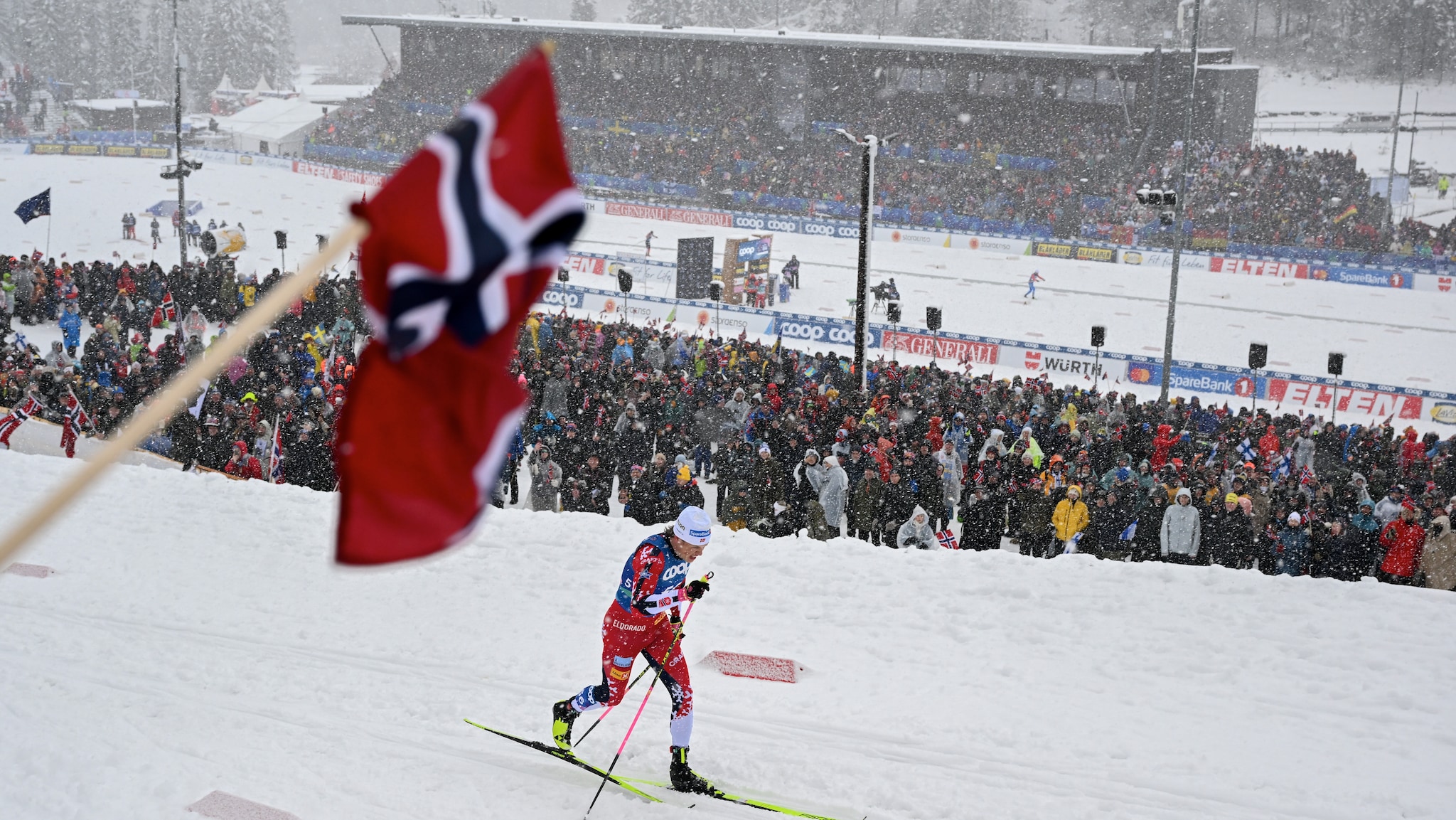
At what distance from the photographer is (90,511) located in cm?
1260

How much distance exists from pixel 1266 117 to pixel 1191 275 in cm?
4301

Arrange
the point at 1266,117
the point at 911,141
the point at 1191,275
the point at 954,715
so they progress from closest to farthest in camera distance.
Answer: the point at 954,715, the point at 1191,275, the point at 911,141, the point at 1266,117

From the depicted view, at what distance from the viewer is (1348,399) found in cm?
2300

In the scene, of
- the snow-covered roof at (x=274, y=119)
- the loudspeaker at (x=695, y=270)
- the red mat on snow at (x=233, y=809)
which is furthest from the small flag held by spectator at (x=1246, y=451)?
the snow-covered roof at (x=274, y=119)

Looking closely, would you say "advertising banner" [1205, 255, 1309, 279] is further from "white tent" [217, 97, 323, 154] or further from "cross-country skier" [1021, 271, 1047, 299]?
"white tent" [217, 97, 323, 154]

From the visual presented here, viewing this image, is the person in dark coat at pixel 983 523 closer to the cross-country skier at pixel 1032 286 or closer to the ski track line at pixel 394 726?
the ski track line at pixel 394 726

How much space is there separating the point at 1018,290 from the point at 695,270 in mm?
11638

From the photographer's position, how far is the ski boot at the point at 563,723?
7908 mm

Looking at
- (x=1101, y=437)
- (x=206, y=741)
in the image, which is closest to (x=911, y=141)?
(x=1101, y=437)

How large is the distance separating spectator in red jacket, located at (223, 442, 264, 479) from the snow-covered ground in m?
13.5

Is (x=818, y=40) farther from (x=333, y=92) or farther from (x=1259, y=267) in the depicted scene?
(x=333, y=92)

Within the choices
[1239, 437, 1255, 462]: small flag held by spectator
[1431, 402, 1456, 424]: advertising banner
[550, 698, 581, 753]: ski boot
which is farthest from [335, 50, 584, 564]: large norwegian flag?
[1431, 402, 1456, 424]: advertising banner

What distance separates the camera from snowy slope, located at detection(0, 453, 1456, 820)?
25.0 feet

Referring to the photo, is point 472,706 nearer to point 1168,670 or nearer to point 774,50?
point 1168,670
